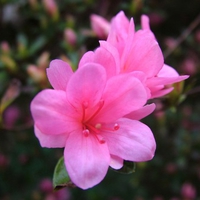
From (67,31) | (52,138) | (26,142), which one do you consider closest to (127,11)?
(67,31)

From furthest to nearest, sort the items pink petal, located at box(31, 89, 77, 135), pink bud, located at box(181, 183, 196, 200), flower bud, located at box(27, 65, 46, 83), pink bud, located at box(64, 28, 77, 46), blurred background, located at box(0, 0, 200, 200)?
pink bud, located at box(181, 183, 196, 200)
blurred background, located at box(0, 0, 200, 200)
pink bud, located at box(64, 28, 77, 46)
flower bud, located at box(27, 65, 46, 83)
pink petal, located at box(31, 89, 77, 135)

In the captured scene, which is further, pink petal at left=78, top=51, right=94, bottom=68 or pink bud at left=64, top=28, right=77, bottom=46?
pink bud at left=64, top=28, right=77, bottom=46

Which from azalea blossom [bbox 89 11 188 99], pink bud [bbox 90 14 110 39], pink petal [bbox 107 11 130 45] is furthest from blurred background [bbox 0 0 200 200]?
azalea blossom [bbox 89 11 188 99]

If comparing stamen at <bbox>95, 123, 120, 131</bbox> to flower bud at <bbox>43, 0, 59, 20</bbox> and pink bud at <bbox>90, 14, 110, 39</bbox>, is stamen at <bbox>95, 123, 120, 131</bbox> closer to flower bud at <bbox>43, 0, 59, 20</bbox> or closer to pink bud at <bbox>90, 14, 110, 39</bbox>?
pink bud at <bbox>90, 14, 110, 39</bbox>

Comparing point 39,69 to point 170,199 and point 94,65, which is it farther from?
point 170,199

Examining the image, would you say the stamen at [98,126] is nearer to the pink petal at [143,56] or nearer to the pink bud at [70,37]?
the pink petal at [143,56]

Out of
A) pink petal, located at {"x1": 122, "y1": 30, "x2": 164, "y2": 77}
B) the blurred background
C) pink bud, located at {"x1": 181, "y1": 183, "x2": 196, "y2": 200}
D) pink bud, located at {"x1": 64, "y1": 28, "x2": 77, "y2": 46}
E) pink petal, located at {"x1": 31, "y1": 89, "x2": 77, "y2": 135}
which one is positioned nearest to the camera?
pink petal, located at {"x1": 31, "y1": 89, "x2": 77, "y2": 135}

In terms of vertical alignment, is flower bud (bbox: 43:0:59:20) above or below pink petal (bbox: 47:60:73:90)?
below

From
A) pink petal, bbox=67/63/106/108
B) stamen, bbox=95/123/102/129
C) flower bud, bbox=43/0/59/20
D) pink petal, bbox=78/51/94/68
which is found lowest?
flower bud, bbox=43/0/59/20
